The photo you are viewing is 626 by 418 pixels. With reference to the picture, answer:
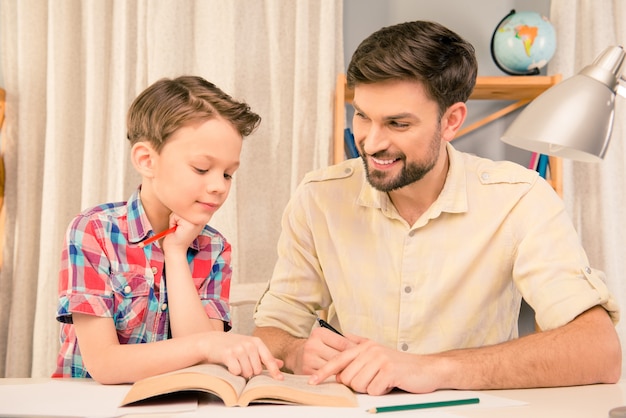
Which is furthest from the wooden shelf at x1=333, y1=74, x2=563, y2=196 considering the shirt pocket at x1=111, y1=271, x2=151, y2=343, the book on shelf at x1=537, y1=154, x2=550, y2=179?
the shirt pocket at x1=111, y1=271, x2=151, y2=343

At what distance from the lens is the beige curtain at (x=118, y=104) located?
8.59 ft

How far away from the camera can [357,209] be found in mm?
1687

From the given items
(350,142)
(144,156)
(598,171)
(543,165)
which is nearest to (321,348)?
(144,156)

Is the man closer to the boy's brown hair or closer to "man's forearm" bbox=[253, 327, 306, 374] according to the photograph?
"man's forearm" bbox=[253, 327, 306, 374]

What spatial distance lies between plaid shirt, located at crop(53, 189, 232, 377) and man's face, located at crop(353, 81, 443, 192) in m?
0.41

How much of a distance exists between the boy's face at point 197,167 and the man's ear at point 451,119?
0.49m

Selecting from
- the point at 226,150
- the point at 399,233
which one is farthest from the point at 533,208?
the point at 226,150

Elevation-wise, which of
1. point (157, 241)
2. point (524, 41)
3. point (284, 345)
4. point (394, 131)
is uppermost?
point (524, 41)

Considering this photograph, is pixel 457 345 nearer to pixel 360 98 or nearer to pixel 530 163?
pixel 360 98

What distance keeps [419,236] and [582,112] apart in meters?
0.67

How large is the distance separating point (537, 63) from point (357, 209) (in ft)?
3.89

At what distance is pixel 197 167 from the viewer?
1.38 metres

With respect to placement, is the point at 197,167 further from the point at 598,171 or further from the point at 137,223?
the point at 598,171

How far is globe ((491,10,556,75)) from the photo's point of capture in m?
2.50
